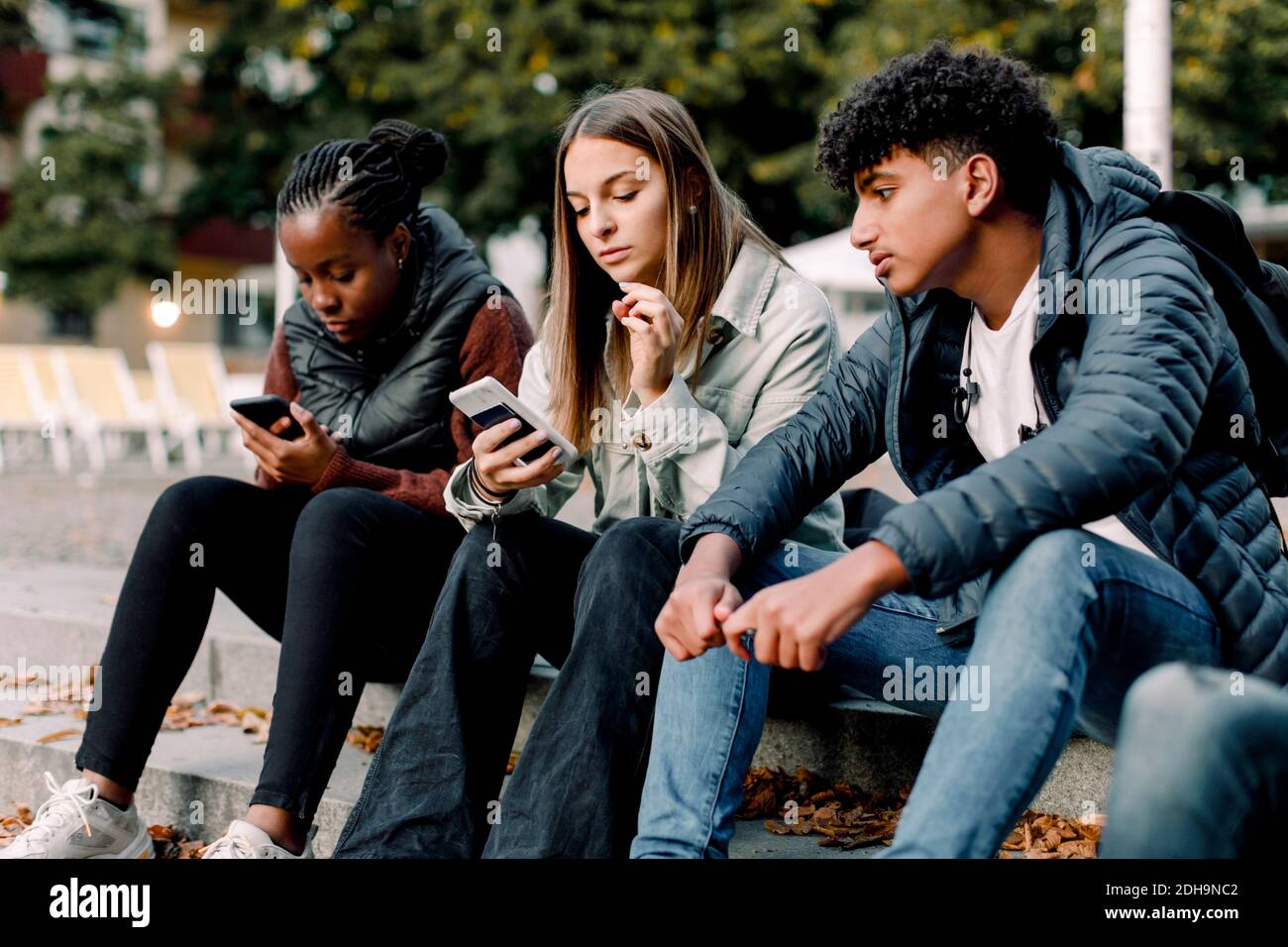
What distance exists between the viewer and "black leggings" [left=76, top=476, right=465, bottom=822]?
2.58 m

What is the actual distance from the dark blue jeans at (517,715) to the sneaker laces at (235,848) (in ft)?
0.75

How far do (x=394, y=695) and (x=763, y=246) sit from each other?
5.08 feet

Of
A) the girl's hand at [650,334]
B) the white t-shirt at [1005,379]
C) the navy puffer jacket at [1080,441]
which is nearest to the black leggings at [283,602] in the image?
the girl's hand at [650,334]

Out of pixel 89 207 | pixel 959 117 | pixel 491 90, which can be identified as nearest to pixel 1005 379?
pixel 959 117

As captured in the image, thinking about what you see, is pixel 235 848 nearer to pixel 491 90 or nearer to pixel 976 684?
pixel 976 684

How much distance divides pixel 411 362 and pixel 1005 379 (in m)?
1.51

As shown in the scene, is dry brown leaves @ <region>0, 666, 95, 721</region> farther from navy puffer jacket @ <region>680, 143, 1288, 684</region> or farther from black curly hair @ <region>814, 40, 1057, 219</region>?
black curly hair @ <region>814, 40, 1057, 219</region>

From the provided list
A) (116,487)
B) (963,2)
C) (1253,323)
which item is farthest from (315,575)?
(963,2)

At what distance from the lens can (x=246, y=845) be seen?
2461 millimetres

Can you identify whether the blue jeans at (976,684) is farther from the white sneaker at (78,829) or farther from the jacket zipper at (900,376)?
the white sneaker at (78,829)

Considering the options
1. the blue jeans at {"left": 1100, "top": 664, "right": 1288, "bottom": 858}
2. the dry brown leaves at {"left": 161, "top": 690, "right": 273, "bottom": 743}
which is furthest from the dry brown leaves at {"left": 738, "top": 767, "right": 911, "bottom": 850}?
the dry brown leaves at {"left": 161, "top": 690, "right": 273, "bottom": 743}

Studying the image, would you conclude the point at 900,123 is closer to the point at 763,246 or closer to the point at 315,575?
the point at 763,246

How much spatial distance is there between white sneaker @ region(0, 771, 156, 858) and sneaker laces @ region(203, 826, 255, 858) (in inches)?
14.6

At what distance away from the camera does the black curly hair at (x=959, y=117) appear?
2.17m
